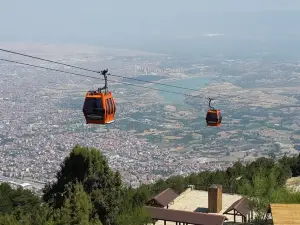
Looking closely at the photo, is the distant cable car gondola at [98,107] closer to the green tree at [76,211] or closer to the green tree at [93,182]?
the green tree at [76,211]

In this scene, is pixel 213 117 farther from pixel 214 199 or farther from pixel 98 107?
pixel 214 199

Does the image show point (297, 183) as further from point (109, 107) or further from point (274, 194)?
point (109, 107)

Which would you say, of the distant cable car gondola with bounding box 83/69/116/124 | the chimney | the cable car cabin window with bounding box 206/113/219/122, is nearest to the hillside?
the chimney

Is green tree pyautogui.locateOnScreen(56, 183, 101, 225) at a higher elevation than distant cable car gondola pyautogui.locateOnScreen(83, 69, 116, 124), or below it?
below

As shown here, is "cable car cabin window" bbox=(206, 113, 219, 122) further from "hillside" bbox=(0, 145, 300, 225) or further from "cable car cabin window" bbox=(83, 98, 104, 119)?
"cable car cabin window" bbox=(83, 98, 104, 119)

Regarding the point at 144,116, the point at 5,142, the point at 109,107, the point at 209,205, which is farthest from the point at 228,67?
the point at 109,107

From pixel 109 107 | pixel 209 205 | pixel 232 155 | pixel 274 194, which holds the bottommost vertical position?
pixel 232 155
